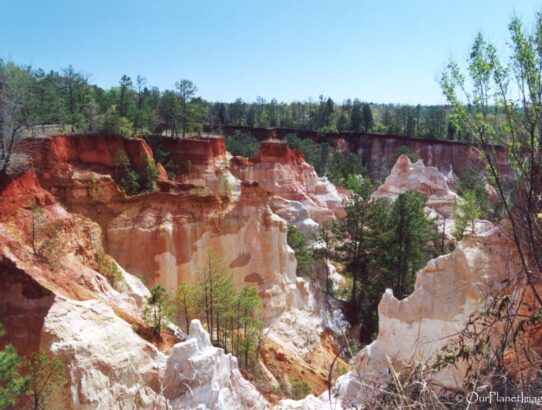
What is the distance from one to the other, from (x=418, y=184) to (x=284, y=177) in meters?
15.5

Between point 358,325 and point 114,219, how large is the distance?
45.5 ft

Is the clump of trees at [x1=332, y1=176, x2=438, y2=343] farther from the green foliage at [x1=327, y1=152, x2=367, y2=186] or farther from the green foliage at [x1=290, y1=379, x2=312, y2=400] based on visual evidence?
the green foliage at [x1=327, y1=152, x2=367, y2=186]

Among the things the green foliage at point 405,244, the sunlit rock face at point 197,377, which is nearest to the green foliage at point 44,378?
the sunlit rock face at point 197,377

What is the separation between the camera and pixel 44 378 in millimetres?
7711

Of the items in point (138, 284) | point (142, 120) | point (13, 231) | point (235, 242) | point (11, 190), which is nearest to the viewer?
point (13, 231)

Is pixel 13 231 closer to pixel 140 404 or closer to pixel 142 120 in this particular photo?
pixel 140 404

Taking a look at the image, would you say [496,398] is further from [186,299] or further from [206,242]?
[206,242]

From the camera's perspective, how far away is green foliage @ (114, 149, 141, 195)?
23391 mm

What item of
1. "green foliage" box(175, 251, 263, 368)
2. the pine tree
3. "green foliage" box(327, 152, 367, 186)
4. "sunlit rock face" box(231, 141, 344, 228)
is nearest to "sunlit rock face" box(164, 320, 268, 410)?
"green foliage" box(175, 251, 263, 368)

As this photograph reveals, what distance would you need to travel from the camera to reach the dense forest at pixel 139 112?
2759 cm

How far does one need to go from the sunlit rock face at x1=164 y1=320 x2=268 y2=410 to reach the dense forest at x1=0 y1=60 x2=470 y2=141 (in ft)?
22.1

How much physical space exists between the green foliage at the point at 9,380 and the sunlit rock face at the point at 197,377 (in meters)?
2.78

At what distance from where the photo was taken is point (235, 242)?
2012 cm

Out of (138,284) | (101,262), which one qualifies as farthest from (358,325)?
(101,262)
